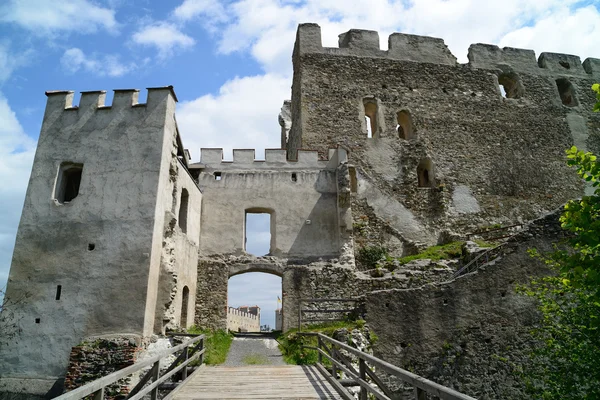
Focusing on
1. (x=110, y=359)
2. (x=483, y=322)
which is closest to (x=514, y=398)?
(x=483, y=322)

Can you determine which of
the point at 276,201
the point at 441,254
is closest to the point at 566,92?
the point at 441,254

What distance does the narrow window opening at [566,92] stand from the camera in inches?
1001

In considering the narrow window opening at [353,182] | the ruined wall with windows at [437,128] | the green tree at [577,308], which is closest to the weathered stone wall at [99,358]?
the green tree at [577,308]

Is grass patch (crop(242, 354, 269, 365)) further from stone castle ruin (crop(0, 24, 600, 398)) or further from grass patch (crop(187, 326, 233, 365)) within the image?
stone castle ruin (crop(0, 24, 600, 398))

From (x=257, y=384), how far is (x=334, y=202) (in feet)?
33.5

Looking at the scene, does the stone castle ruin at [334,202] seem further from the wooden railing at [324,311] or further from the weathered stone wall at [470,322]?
the wooden railing at [324,311]

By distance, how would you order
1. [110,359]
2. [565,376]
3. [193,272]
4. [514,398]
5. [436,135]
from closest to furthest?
[565,376] < [110,359] < [514,398] < [193,272] < [436,135]

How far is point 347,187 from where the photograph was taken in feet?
54.3

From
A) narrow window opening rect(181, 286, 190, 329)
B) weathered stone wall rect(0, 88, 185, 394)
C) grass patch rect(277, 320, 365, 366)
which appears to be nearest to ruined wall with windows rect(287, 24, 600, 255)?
grass patch rect(277, 320, 365, 366)

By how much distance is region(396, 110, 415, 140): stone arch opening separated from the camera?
72.6ft

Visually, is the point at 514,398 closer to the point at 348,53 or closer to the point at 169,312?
the point at 169,312

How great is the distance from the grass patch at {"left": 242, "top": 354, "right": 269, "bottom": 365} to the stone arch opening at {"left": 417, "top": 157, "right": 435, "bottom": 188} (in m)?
12.9

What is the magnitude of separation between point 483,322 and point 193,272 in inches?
366

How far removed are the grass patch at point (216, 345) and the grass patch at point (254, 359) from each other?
61cm
